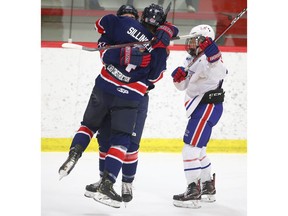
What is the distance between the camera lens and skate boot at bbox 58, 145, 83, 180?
2773mm

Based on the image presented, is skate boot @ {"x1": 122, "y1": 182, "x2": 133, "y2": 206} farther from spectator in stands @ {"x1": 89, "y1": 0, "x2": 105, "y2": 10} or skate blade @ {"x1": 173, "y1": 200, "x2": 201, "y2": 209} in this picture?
spectator in stands @ {"x1": 89, "y1": 0, "x2": 105, "y2": 10}

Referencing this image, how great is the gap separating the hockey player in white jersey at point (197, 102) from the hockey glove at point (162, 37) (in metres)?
0.35

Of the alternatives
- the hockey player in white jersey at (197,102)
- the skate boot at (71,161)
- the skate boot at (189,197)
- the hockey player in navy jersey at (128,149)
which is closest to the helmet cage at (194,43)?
the hockey player in white jersey at (197,102)

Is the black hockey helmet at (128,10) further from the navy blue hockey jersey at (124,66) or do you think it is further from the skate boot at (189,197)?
the skate boot at (189,197)

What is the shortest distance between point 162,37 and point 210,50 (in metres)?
0.39

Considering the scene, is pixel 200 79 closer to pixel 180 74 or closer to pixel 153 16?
pixel 180 74

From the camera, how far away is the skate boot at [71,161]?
109 inches

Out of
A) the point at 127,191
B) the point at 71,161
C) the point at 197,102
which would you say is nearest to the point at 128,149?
the point at 127,191

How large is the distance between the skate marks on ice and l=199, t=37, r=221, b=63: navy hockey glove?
24.7 inches

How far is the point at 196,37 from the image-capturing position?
3.13 metres

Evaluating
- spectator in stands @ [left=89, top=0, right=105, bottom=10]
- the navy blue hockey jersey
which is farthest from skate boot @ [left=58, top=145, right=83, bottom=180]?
spectator in stands @ [left=89, top=0, right=105, bottom=10]

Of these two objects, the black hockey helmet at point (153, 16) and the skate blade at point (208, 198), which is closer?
the black hockey helmet at point (153, 16)
